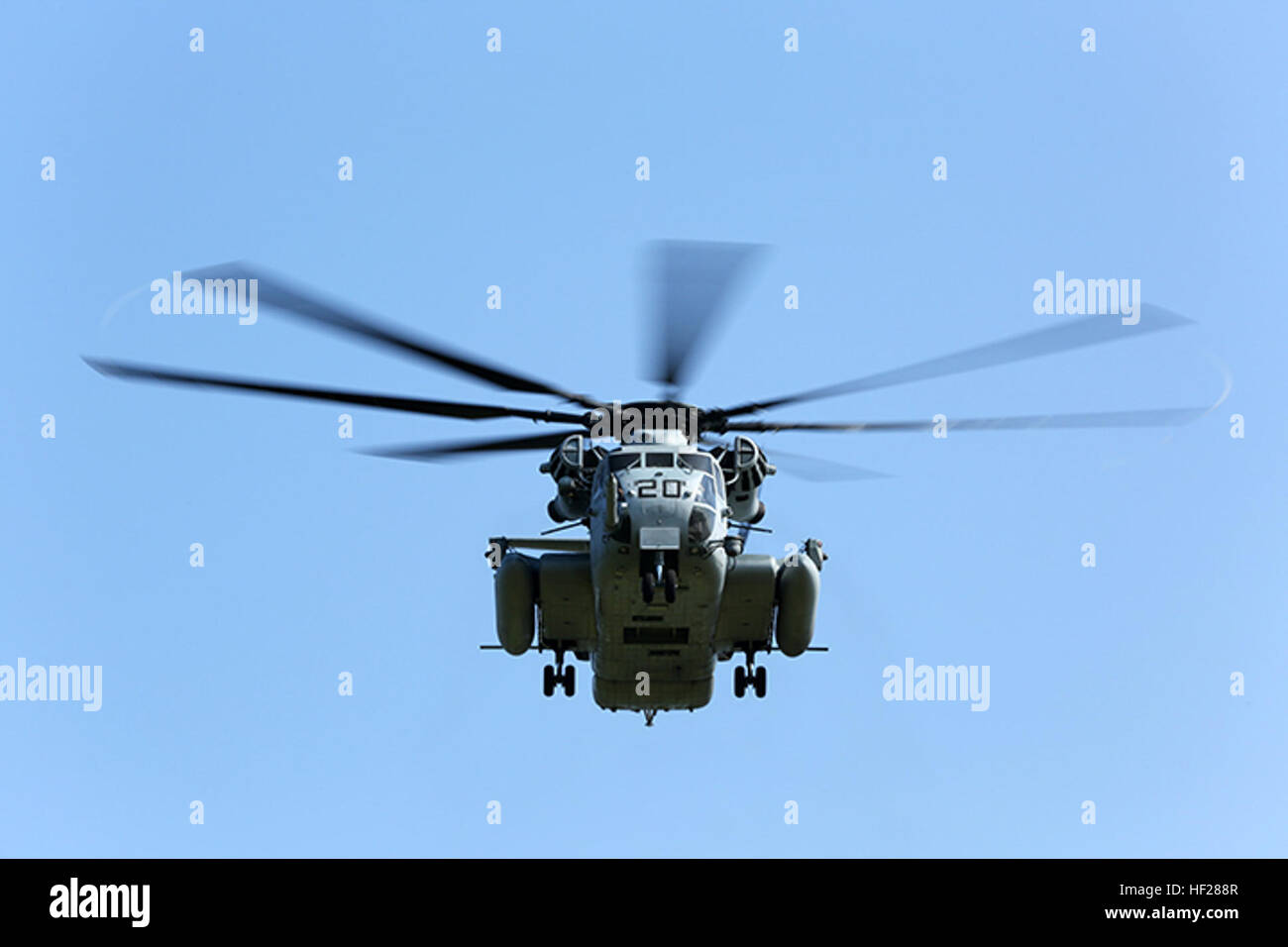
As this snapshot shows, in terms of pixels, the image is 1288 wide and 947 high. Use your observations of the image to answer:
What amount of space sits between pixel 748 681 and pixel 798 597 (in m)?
2.39

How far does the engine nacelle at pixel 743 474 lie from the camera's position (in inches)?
1217

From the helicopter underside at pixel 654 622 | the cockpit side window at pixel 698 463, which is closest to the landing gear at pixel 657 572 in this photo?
the helicopter underside at pixel 654 622

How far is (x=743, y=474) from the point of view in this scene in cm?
3097

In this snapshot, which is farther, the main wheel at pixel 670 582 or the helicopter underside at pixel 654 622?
the helicopter underside at pixel 654 622

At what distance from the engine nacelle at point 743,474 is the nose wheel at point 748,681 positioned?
8.58 feet

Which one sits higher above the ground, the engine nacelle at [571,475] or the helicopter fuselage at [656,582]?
the engine nacelle at [571,475]

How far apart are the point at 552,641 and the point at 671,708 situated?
235 cm

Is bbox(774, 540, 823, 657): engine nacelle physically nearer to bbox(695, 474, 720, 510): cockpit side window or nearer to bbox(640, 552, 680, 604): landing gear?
bbox(695, 474, 720, 510): cockpit side window

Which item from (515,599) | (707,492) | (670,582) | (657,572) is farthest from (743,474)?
(515,599)

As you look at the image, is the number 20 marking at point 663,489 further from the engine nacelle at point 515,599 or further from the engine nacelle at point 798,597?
the engine nacelle at point 515,599

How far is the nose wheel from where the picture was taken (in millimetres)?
31891
